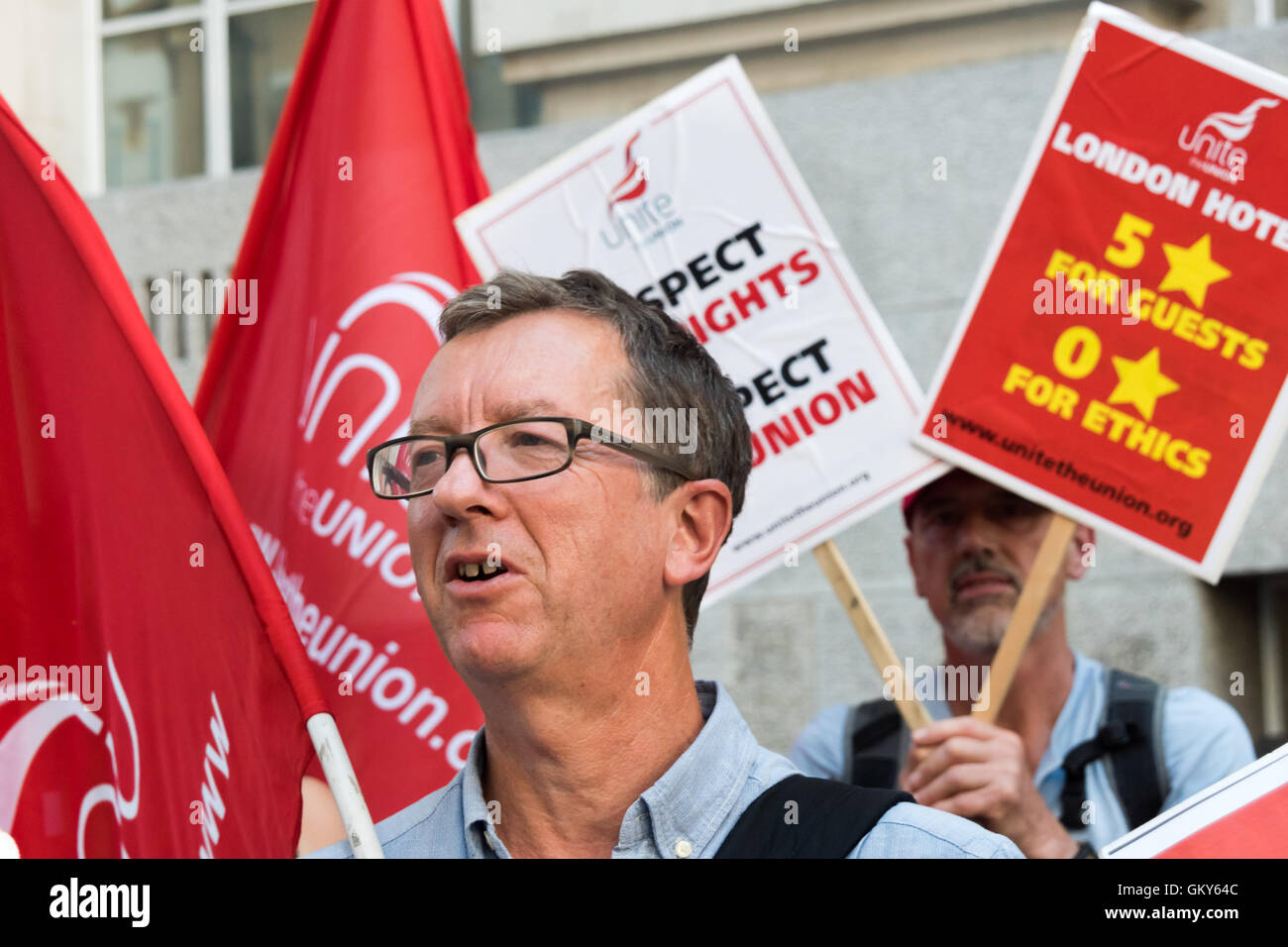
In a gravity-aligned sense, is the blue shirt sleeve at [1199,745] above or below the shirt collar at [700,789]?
below

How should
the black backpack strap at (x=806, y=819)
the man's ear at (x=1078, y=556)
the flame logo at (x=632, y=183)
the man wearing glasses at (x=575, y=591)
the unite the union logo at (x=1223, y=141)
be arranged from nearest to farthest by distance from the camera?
1. the black backpack strap at (x=806, y=819)
2. the man wearing glasses at (x=575, y=591)
3. the unite the union logo at (x=1223, y=141)
4. the flame logo at (x=632, y=183)
5. the man's ear at (x=1078, y=556)

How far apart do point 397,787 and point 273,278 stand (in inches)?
43.7

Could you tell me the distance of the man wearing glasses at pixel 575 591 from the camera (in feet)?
6.09

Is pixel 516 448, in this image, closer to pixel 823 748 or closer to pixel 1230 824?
pixel 1230 824

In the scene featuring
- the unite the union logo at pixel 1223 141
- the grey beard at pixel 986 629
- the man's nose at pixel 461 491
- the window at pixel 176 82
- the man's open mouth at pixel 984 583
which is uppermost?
the window at pixel 176 82

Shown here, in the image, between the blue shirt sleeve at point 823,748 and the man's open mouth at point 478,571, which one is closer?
the man's open mouth at point 478,571

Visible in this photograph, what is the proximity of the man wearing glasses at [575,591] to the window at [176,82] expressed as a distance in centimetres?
548

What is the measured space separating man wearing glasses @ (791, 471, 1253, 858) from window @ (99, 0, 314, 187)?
464 cm

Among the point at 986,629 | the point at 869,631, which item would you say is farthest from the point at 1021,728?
the point at 869,631

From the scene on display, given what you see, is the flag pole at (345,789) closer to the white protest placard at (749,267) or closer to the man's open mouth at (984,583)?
the white protest placard at (749,267)

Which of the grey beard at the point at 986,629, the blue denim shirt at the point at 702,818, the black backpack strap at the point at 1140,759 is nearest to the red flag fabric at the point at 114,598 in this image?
the blue denim shirt at the point at 702,818
